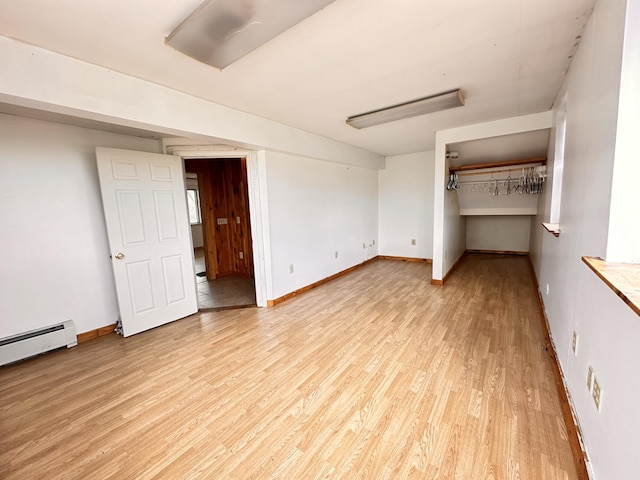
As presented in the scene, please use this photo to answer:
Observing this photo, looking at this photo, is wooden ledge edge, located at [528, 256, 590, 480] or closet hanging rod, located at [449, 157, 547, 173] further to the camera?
closet hanging rod, located at [449, 157, 547, 173]

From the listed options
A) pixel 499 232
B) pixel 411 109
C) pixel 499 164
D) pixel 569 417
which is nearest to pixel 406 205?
pixel 499 164

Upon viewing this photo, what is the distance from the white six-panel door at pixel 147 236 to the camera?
2.68 m

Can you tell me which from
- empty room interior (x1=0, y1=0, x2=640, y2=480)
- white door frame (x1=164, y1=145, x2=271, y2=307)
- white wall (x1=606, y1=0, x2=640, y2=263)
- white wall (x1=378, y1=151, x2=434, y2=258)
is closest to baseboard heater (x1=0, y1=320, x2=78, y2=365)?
empty room interior (x1=0, y1=0, x2=640, y2=480)

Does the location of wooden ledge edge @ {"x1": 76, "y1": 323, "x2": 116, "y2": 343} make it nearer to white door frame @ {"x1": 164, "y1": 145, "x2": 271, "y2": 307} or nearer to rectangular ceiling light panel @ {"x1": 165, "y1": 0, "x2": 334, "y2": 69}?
white door frame @ {"x1": 164, "y1": 145, "x2": 271, "y2": 307}

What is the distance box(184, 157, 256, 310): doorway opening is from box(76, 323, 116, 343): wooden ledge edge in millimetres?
1640

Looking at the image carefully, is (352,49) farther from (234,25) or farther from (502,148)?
(502,148)

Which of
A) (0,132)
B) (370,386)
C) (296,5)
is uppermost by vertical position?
(296,5)

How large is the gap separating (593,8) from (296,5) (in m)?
1.59

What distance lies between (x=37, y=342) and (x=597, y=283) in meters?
4.12

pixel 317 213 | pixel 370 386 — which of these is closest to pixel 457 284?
pixel 317 213

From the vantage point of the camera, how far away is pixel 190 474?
130 cm

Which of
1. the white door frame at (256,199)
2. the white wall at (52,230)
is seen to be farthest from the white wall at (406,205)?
the white wall at (52,230)

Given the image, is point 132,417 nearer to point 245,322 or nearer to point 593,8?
point 245,322

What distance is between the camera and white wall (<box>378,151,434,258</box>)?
5.33 m
